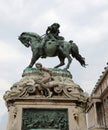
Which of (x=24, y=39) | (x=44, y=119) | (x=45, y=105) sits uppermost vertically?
(x=24, y=39)

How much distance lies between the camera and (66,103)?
14.4m

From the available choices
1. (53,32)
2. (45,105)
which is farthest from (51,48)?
(45,105)

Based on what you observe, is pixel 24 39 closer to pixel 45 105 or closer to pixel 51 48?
pixel 51 48

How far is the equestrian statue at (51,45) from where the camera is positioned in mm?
16297

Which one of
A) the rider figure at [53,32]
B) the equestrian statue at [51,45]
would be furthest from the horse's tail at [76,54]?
the rider figure at [53,32]

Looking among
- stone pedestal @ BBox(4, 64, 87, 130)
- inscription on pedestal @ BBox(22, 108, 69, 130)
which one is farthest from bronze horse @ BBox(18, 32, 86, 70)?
inscription on pedestal @ BBox(22, 108, 69, 130)

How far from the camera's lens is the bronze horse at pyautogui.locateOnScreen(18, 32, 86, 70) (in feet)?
53.3

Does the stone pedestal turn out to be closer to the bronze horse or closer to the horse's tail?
the bronze horse

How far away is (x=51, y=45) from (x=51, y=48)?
0.57 ft

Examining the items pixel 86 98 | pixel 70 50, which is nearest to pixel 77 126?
pixel 86 98

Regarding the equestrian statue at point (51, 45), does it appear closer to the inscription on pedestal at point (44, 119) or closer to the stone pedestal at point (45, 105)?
the stone pedestal at point (45, 105)

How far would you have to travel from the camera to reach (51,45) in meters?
16.5

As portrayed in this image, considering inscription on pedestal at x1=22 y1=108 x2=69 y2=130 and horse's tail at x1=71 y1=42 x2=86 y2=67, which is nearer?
inscription on pedestal at x1=22 y1=108 x2=69 y2=130

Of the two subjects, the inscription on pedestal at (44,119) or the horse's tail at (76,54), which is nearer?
the inscription on pedestal at (44,119)
